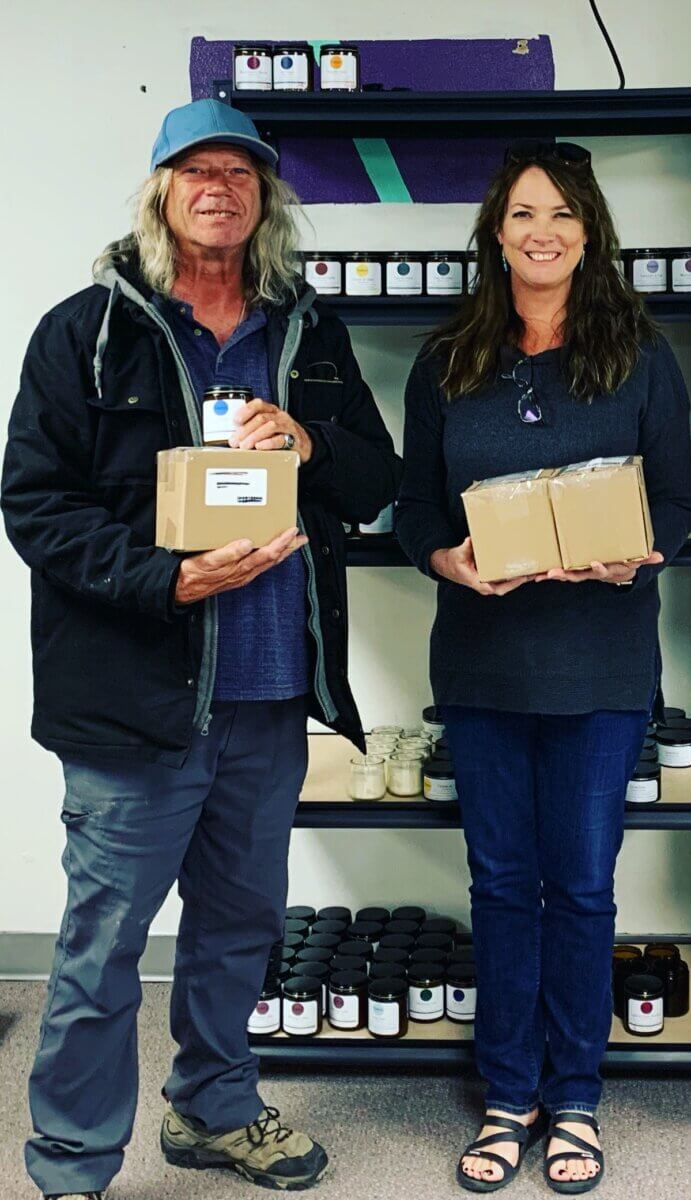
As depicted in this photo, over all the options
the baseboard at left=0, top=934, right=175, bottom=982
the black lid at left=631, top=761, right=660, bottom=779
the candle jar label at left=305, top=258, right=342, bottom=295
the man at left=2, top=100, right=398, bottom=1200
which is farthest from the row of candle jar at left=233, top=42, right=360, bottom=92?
the baseboard at left=0, top=934, right=175, bottom=982

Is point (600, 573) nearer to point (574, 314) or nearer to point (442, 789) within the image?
point (574, 314)

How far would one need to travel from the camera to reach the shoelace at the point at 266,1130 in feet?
7.13

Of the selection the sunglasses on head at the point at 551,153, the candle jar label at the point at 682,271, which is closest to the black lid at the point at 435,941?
the candle jar label at the point at 682,271

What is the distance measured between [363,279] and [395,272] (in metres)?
0.06

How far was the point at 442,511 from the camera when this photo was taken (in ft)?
7.20

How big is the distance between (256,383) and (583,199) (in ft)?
2.02

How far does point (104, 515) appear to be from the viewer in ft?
5.96

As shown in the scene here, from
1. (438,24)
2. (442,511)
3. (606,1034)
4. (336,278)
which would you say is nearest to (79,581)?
(442,511)

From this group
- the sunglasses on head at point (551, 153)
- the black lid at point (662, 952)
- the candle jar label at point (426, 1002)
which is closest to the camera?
the sunglasses on head at point (551, 153)

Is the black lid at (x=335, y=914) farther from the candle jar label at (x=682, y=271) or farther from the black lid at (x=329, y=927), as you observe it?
the candle jar label at (x=682, y=271)

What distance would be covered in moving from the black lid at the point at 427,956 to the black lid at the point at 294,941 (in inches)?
9.6

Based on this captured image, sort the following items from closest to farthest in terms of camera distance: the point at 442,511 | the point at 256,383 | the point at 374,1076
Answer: the point at 256,383
the point at 442,511
the point at 374,1076

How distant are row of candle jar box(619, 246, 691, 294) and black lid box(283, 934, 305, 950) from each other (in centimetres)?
152

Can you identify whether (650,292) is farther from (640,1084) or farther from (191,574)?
(640,1084)
